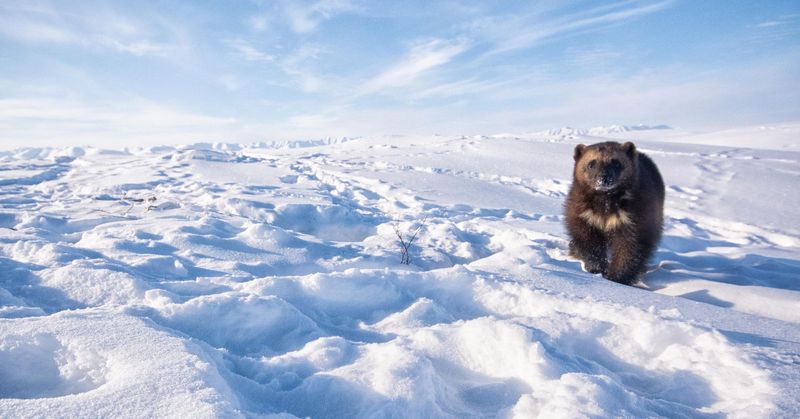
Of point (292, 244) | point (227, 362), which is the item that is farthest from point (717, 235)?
point (227, 362)

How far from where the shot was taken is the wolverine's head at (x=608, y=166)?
11.2ft

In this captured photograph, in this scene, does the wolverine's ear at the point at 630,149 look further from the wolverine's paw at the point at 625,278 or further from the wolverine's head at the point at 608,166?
the wolverine's paw at the point at 625,278

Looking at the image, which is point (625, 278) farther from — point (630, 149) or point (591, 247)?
point (630, 149)

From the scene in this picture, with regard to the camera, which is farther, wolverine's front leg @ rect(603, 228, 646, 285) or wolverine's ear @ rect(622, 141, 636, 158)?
wolverine's ear @ rect(622, 141, 636, 158)

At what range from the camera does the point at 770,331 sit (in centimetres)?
194

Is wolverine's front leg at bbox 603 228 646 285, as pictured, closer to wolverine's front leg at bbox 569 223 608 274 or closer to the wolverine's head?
wolverine's front leg at bbox 569 223 608 274

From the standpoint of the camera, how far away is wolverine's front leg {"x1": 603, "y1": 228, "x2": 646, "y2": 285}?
3359 mm

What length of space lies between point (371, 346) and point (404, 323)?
35 centimetres

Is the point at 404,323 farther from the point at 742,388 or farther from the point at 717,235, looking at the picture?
the point at 717,235

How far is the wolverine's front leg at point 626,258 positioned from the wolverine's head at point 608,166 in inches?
16.9

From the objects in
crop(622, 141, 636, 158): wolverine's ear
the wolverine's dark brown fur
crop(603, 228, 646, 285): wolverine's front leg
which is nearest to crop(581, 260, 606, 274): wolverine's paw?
the wolverine's dark brown fur

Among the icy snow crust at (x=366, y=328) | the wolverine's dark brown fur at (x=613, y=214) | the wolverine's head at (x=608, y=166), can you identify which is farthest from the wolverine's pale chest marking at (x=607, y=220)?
the icy snow crust at (x=366, y=328)

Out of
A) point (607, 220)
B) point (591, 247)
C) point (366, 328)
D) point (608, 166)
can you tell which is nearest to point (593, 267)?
point (591, 247)

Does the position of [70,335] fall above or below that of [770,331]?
above
